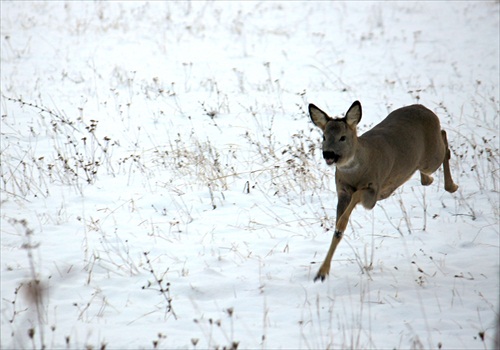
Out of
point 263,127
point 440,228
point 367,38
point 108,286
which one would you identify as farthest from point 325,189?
point 367,38

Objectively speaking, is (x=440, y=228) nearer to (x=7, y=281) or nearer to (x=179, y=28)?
(x=7, y=281)

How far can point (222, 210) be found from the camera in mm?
6809

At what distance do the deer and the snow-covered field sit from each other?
1.53ft

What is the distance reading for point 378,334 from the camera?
158 inches

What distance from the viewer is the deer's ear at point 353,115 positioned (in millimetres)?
5410

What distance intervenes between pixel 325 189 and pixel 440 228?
1.71 metres

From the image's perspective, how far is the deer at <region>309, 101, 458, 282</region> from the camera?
5.35 meters

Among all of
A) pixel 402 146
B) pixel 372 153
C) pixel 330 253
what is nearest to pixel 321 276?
pixel 330 253

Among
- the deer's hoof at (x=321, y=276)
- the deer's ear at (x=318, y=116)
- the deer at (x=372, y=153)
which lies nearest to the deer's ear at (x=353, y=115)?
the deer at (x=372, y=153)

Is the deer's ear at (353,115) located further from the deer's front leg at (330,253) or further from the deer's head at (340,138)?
the deer's front leg at (330,253)

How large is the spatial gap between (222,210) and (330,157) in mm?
1916

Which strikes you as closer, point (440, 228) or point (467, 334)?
point (467, 334)

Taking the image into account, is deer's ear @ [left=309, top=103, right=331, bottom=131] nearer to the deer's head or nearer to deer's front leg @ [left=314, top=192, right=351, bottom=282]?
the deer's head

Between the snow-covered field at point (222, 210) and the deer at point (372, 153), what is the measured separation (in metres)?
0.47
